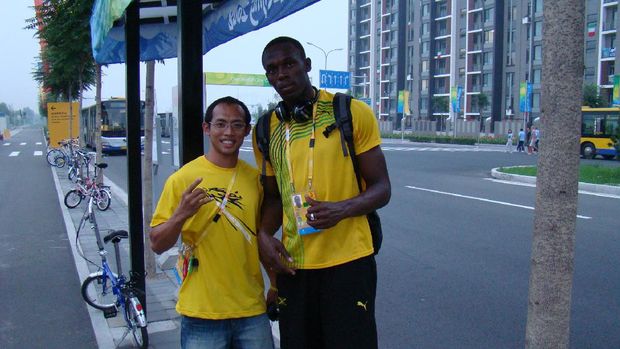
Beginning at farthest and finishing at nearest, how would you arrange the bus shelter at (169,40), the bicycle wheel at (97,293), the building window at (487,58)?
the building window at (487,58) → the bicycle wheel at (97,293) → the bus shelter at (169,40)

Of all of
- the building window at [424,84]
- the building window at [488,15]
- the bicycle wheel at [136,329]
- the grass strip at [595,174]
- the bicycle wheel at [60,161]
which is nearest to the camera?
the bicycle wheel at [136,329]

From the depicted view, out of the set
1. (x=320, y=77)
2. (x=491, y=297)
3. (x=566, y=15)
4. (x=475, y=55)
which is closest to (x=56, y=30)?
(x=491, y=297)

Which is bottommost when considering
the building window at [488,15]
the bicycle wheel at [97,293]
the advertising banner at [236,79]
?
the bicycle wheel at [97,293]

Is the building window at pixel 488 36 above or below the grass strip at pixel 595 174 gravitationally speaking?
above

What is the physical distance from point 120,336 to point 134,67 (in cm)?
220

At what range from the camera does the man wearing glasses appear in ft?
8.21

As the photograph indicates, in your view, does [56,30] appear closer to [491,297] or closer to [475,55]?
[491,297]

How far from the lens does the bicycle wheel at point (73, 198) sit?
41.7 feet

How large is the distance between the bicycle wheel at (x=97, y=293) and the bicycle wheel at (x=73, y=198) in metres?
7.48

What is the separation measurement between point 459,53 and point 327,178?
74.2 meters

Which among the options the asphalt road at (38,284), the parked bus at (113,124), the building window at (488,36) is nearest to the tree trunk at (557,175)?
the asphalt road at (38,284)

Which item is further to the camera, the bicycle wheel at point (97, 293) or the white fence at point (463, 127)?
the white fence at point (463, 127)

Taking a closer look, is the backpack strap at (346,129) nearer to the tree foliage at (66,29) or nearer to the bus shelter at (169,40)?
the bus shelter at (169,40)

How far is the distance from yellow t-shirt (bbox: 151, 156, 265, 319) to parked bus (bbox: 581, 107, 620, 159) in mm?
31089
